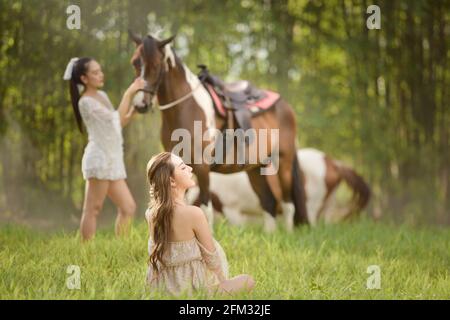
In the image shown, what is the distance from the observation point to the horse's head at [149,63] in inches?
191

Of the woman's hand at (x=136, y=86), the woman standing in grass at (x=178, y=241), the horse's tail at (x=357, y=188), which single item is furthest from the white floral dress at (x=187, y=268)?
the horse's tail at (x=357, y=188)

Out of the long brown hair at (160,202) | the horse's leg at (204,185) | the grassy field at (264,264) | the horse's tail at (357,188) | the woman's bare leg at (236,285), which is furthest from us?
the horse's tail at (357,188)

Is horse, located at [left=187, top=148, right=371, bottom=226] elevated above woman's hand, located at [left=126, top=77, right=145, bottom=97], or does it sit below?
below

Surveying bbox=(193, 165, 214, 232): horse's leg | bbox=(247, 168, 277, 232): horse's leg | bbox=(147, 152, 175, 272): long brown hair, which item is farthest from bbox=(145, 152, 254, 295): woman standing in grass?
bbox=(247, 168, 277, 232): horse's leg

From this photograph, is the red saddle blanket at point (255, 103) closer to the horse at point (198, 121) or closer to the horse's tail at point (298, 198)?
the horse at point (198, 121)

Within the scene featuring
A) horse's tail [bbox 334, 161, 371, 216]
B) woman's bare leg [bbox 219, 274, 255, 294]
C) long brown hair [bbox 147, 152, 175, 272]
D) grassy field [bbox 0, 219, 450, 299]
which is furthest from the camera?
horse's tail [bbox 334, 161, 371, 216]

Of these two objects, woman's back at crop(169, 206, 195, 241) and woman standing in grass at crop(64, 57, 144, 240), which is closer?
woman's back at crop(169, 206, 195, 241)

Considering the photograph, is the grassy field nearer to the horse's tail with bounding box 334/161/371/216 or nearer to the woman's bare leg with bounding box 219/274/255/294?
the woman's bare leg with bounding box 219/274/255/294

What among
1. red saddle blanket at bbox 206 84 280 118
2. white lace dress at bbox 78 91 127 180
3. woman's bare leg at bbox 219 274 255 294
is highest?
red saddle blanket at bbox 206 84 280 118

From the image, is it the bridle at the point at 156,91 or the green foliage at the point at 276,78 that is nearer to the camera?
the bridle at the point at 156,91

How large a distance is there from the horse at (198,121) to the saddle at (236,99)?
0.22ft

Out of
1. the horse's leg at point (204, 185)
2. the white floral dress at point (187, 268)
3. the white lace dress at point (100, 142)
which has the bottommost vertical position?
the white floral dress at point (187, 268)

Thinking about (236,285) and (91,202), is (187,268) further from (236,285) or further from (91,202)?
(91,202)

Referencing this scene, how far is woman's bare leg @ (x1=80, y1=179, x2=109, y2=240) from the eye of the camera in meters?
4.86
